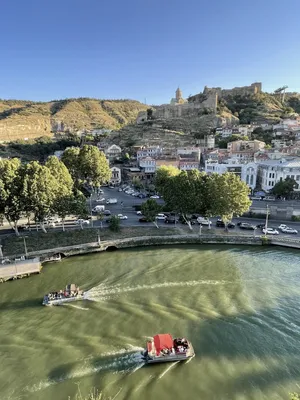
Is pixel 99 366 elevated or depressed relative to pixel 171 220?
depressed

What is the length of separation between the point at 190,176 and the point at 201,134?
59397 millimetres

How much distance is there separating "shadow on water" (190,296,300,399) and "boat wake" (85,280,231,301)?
4229 mm

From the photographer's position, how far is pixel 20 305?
756 inches

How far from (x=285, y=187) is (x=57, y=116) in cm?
14472

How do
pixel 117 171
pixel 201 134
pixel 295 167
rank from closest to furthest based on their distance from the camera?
pixel 295 167
pixel 117 171
pixel 201 134

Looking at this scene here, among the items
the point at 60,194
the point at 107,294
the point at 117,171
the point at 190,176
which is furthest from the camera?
the point at 117,171

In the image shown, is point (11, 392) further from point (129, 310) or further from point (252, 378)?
point (252, 378)

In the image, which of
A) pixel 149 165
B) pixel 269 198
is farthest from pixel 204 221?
pixel 149 165

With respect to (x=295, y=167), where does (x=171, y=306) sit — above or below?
below

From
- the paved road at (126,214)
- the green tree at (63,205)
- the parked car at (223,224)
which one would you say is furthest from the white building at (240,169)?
the green tree at (63,205)

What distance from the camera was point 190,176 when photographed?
32.4 m

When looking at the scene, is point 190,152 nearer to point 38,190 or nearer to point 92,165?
point 92,165

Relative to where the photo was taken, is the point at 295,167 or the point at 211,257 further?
the point at 295,167

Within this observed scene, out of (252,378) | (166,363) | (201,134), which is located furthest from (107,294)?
(201,134)
